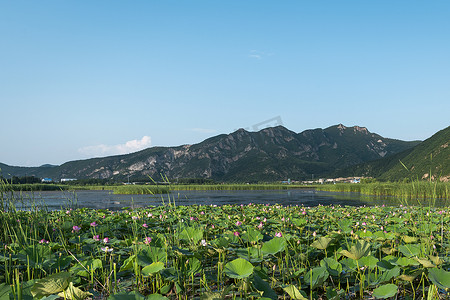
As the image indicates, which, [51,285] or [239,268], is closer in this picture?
[51,285]

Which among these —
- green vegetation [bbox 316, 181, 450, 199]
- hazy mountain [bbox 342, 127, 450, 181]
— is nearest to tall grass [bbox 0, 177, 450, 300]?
green vegetation [bbox 316, 181, 450, 199]

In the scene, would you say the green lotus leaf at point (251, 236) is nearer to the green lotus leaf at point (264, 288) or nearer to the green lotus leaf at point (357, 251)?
the green lotus leaf at point (357, 251)

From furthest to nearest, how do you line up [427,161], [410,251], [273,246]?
1. [427,161]
2. [410,251]
3. [273,246]

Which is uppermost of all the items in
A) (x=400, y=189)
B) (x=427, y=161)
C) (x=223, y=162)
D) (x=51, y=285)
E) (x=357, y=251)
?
(x=223, y=162)

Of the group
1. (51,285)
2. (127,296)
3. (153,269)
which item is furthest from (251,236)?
(51,285)

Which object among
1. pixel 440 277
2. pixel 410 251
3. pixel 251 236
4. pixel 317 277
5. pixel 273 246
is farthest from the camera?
pixel 251 236

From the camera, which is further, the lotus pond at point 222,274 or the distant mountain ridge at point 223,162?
the distant mountain ridge at point 223,162

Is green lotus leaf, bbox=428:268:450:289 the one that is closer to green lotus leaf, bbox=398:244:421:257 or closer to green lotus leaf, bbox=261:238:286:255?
green lotus leaf, bbox=398:244:421:257

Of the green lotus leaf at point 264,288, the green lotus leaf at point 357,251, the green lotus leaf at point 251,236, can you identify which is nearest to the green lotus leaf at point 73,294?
the green lotus leaf at point 264,288

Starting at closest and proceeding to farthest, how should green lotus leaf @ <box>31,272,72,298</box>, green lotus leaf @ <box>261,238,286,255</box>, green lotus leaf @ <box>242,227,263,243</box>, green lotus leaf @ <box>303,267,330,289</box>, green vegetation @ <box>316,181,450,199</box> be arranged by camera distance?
green lotus leaf @ <box>31,272,72,298</box> → green lotus leaf @ <box>303,267,330,289</box> → green lotus leaf @ <box>261,238,286,255</box> → green lotus leaf @ <box>242,227,263,243</box> → green vegetation @ <box>316,181,450,199</box>

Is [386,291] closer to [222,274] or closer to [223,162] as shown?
[222,274]

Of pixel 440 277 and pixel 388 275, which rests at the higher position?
pixel 440 277

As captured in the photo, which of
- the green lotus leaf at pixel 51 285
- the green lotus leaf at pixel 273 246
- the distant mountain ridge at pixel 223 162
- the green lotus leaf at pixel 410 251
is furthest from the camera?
the distant mountain ridge at pixel 223 162

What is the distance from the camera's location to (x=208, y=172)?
16025 centimetres
